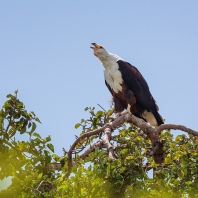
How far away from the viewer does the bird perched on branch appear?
9016 millimetres

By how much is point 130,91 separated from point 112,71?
1.72 ft

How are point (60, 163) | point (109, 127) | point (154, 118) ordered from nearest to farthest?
point (60, 163) < point (109, 127) < point (154, 118)

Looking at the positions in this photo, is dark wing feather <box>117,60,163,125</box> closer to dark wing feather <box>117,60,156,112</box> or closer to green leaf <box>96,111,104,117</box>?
dark wing feather <box>117,60,156,112</box>

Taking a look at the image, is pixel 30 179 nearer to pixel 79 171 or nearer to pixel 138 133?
pixel 79 171

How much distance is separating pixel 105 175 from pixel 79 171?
1.32 ft

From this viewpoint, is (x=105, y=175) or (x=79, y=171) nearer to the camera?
(x=79, y=171)

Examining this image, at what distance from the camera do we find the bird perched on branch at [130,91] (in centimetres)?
902

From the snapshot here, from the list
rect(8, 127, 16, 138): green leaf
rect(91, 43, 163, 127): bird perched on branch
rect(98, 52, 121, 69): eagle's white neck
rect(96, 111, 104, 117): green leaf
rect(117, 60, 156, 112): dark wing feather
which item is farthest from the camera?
rect(98, 52, 121, 69): eagle's white neck

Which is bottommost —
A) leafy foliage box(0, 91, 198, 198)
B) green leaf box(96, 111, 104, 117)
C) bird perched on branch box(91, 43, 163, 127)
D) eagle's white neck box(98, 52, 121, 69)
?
leafy foliage box(0, 91, 198, 198)

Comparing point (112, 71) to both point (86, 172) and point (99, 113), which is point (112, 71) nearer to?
point (99, 113)

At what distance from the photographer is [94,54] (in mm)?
10016

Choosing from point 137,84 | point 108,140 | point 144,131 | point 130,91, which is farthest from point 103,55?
point 108,140

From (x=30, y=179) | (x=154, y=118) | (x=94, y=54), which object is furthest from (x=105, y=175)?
(x=94, y=54)

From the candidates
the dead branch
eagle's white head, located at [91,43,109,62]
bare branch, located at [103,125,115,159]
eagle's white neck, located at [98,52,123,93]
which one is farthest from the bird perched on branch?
bare branch, located at [103,125,115,159]
